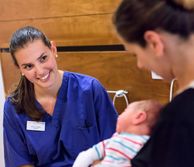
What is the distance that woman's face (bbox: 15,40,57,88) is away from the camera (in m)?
1.49

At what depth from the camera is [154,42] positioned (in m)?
0.72

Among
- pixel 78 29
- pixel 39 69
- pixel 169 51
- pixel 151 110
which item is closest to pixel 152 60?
pixel 169 51

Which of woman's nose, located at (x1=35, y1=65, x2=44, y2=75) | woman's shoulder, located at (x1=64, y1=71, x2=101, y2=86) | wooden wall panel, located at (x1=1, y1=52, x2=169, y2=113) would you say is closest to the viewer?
woman's nose, located at (x1=35, y1=65, x2=44, y2=75)

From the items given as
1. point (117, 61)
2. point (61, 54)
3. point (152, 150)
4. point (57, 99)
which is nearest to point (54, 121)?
point (57, 99)

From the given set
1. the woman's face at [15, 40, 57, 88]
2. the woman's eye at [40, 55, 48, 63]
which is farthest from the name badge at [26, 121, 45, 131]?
the woman's eye at [40, 55, 48, 63]

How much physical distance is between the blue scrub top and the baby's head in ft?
1.96

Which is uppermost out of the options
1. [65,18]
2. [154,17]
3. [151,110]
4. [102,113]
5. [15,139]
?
[65,18]

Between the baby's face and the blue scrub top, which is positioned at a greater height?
the baby's face

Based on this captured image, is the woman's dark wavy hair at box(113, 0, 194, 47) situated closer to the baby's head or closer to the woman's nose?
the baby's head

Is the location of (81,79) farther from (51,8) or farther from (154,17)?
(154,17)

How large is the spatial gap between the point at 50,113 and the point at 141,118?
77 centimetres

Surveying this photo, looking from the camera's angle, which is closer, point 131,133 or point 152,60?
point 152,60

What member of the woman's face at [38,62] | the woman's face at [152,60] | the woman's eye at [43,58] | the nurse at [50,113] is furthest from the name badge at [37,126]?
the woman's face at [152,60]

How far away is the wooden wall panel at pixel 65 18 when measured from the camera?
1998 mm
